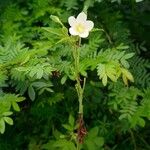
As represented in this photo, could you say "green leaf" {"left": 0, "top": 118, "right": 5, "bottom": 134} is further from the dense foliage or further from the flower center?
the flower center

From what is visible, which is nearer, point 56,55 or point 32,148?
point 56,55

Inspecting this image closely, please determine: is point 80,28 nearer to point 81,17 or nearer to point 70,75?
point 81,17

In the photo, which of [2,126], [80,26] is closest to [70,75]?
[80,26]

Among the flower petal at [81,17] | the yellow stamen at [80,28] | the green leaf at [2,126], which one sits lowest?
the green leaf at [2,126]

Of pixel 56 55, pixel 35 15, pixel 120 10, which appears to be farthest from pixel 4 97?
pixel 120 10

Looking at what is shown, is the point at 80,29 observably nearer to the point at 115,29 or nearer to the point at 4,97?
the point at 4,97

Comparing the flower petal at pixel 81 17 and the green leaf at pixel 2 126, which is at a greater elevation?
the flower petal at pixel 81 17

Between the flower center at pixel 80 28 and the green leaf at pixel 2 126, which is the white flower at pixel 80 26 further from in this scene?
the green leaf at pixel 2 126

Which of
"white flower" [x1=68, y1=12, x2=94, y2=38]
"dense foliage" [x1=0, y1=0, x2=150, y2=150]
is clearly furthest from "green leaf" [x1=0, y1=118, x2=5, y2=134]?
"white flower" [x1=68, y1=12, x2=94, y2=38]

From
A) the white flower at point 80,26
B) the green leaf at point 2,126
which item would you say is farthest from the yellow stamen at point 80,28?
the green leaf at point 2,126
